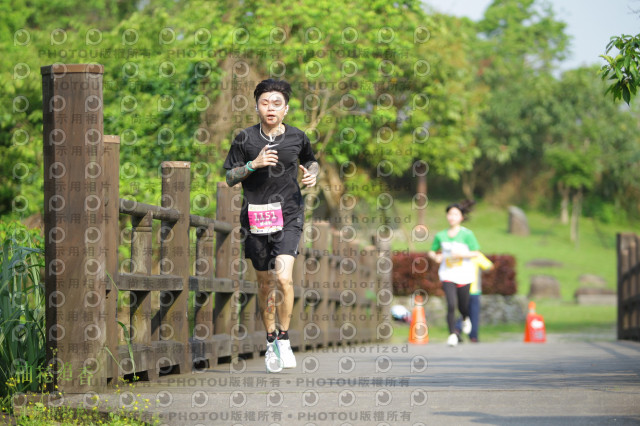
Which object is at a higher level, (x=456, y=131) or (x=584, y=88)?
(x=584, y=88)

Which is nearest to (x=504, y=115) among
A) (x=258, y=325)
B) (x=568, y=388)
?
(x=258, y=325)

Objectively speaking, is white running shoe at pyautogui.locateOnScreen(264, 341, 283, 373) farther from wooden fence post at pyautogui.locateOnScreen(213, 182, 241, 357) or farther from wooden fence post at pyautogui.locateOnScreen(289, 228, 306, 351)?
wooden fence post at pyautogui.locateOnScreen(289, 228, 306, 351)

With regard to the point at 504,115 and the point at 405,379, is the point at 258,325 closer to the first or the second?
the point at 405,379

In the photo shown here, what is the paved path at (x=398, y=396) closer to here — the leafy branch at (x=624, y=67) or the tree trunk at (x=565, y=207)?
the leafy branch at (x=624, y=67)

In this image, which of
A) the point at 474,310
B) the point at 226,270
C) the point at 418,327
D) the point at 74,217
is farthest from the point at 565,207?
the point at 74,217

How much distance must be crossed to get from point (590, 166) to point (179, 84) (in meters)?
39.1

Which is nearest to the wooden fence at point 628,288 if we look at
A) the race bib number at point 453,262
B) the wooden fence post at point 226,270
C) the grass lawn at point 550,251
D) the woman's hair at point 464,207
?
the woman's hair at point 464,207

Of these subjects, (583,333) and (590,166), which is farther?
(590,166)

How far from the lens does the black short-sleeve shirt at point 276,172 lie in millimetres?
6652

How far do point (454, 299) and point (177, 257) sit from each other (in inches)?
263

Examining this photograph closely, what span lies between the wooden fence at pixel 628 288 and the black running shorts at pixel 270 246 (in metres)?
8.72

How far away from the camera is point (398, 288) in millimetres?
26844

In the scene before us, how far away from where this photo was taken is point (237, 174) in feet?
21.5

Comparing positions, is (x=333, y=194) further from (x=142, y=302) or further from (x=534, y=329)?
(x=142, y=302)
